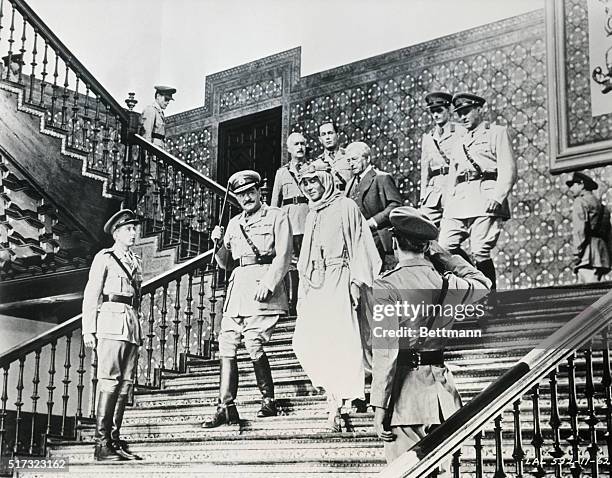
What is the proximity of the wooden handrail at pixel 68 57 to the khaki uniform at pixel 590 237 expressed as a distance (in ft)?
10.3

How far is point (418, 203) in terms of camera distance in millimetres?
5277

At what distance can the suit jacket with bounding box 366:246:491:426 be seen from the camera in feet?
14.8

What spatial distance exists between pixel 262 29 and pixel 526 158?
198 centimetres

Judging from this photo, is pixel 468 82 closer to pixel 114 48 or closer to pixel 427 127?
pixel 427 127

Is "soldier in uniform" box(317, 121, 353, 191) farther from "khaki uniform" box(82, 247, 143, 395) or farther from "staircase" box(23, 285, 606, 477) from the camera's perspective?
"khaki uniform" box(82, 247, 143, 395)

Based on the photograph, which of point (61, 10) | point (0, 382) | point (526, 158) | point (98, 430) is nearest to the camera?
Answer: point (526, 158)

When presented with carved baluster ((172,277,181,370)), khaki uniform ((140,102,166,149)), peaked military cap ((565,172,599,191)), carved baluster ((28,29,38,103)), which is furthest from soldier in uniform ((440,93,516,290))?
carved baluster ((28,29,38,103))

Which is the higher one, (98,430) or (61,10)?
(61,10)

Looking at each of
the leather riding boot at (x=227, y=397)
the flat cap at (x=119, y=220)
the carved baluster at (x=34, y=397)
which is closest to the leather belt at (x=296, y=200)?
the leather riding boot at (x=227, y=397)

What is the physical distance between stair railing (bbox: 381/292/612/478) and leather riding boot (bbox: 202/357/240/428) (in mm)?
1539

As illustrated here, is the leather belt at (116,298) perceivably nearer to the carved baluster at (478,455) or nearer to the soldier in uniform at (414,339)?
the soldier in uniform at (414,339)

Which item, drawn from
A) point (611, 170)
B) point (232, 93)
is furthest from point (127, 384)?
point (611, 170)

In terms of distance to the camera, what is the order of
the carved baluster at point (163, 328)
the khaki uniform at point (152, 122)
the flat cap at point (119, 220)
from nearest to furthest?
the carved baluster at point (163, 328) → the flat cap at point (119, 220) → the khaki uniform at point (152, 122)

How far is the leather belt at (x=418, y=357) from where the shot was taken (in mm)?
4590
